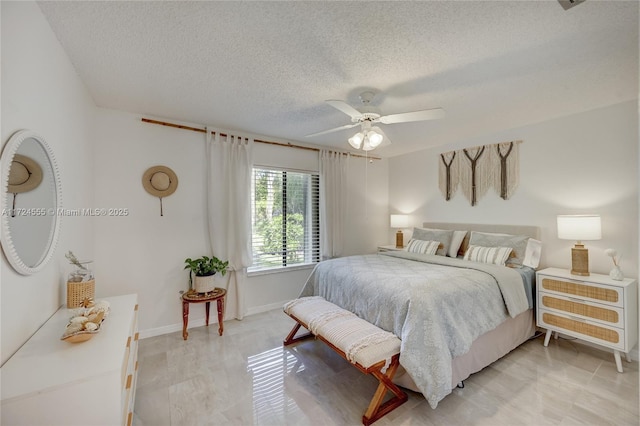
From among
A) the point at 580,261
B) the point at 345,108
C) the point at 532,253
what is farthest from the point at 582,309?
the point at 345,108

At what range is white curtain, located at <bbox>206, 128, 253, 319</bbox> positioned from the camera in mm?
3299

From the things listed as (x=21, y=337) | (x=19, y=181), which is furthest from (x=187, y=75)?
(x=21, y=337)

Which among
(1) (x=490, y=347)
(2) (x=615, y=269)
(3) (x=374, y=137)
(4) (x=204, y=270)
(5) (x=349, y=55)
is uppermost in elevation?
(5) (x=349, y=55)

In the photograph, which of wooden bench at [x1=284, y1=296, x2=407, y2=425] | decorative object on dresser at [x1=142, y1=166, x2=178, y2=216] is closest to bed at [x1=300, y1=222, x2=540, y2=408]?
wooden bench at [x1=284, y1=296, x2=407, y2=425]

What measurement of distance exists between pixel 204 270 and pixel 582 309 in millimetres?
3796

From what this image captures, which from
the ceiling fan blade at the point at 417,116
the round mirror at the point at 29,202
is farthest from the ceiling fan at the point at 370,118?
the round mirror at the point at 29,202

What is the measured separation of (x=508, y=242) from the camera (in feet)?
10.3

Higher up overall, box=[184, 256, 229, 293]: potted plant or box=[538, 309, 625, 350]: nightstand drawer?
box=[184, 256, 229, 293]: potted plant

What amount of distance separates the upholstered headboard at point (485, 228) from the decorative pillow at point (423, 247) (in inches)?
14.6

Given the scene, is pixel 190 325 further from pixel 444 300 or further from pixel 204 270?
pixel 444 300

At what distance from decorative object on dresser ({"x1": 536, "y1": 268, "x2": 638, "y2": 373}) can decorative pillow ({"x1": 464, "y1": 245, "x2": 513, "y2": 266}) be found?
1.14 feet

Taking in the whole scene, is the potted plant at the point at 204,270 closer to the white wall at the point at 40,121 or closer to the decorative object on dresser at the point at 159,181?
the decorative object on dresser at the point at 159,181

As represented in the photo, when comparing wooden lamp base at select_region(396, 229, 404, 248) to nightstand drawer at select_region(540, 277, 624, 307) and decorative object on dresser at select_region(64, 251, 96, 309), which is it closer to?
nightstand drawer at select_region(540, 277, 624, 307)

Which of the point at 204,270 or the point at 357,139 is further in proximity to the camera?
the point at 204,270
